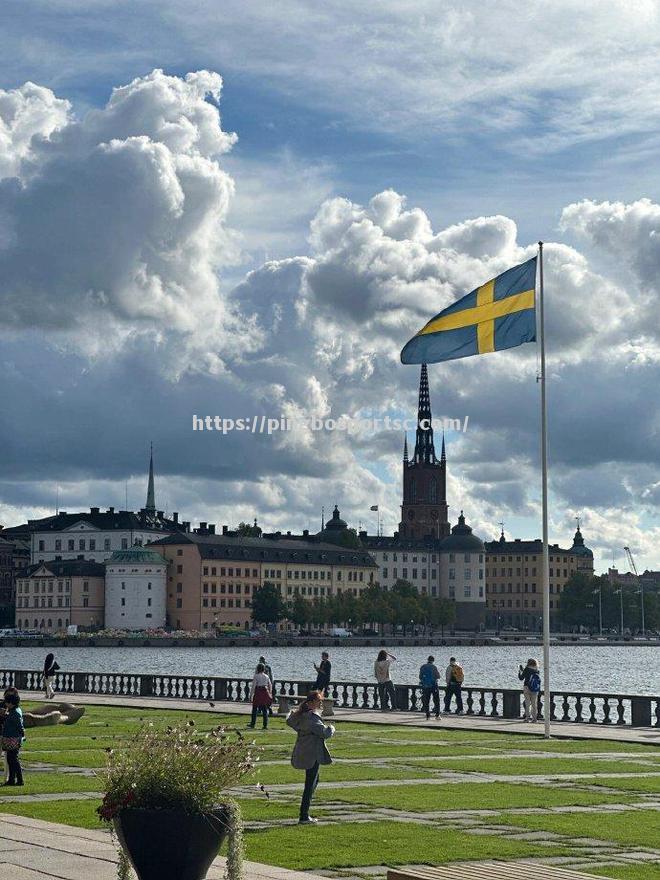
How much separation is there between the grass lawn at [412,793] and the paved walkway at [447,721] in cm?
120

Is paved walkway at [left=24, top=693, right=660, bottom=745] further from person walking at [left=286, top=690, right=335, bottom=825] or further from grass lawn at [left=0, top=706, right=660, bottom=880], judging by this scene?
person walking at [left=286, top=690, right=335, bottom=825]

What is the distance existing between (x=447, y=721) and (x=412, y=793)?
780 inches

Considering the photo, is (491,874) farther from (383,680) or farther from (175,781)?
(383,680)

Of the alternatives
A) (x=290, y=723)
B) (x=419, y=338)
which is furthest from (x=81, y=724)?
(x=290, y=723)

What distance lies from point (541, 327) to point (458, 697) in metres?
13.8

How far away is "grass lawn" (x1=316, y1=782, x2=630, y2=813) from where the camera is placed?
23.2 meters

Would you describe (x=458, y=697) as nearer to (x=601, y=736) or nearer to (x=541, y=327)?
(x=601, y=736)

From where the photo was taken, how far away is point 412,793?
81.4 feet

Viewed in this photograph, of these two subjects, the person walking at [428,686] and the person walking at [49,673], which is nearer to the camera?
the person walking at [428,686]

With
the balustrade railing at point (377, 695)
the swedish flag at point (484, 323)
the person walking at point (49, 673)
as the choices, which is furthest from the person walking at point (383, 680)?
the swedish flag at point (484, 323)

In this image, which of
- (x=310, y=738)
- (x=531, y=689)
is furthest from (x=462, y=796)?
(x=531, y=689)

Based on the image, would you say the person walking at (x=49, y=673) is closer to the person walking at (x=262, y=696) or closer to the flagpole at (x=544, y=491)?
the person walking at (x=262, y=696)

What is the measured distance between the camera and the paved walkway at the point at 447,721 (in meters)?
39.2

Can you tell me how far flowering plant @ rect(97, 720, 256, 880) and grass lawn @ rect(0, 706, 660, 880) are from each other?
703 millimetres
